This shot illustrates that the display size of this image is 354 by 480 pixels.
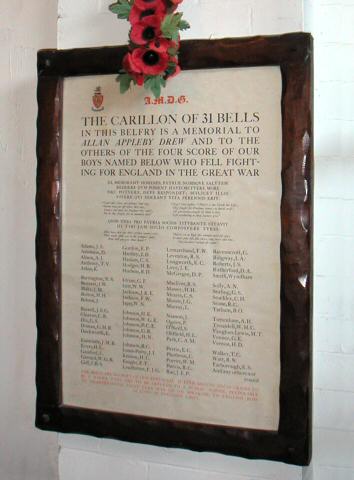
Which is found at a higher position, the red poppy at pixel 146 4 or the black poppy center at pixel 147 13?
the red poppy at pixel 146 4

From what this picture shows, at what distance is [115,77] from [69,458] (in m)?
1.00

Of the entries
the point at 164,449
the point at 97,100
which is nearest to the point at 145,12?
the point at 97,100

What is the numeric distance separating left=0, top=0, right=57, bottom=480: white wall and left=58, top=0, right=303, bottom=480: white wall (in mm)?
133

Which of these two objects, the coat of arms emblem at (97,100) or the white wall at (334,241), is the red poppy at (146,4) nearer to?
the coat of arms emblem at (97,100)

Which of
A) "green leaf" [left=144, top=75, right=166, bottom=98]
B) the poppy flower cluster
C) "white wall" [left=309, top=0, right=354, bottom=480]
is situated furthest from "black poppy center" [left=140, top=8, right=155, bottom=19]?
"white wall" [left=309, top=0, right=354, bottom=480]

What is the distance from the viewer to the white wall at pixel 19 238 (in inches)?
58.6

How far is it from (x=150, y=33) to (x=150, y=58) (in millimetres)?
52

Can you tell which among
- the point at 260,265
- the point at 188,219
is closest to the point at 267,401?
the point at 260,265

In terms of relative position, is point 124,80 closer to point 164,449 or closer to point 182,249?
point 182,249

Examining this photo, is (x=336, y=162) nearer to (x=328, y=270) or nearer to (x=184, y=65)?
(x=328, y=270)

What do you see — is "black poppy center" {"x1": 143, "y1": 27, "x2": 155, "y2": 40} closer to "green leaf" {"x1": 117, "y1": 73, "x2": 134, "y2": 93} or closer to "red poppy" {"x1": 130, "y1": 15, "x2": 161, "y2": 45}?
"red poppy" {"x1": 130, "y1": 15, "x2": 161, "y2": 45}

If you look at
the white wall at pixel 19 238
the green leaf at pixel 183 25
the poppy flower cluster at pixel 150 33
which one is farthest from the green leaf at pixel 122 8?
the white wall at pixel 19 238

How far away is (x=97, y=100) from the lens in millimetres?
1307

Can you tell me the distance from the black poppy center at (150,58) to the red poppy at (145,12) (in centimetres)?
7
